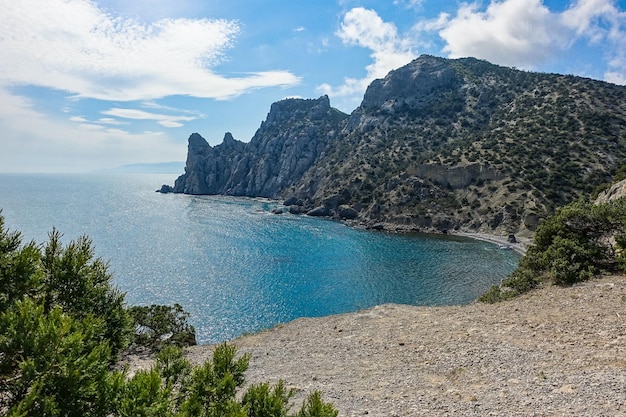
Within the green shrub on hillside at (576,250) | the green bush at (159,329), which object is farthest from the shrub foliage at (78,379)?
the green shrub on hillside at (576,250)

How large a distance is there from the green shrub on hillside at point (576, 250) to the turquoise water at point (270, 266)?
23701mm

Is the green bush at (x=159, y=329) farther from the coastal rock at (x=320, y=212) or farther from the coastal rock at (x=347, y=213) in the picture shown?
the coastal rock at (x=320, y=212)

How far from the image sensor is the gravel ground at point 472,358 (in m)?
13.7

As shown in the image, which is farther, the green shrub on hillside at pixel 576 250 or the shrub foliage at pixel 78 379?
the green shrub on hillside at pixel 576 250

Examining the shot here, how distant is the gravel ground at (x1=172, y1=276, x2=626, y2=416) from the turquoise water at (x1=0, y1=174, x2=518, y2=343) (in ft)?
85.2

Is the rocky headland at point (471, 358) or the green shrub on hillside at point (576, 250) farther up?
the green shrub on hillside at point (576, 250)

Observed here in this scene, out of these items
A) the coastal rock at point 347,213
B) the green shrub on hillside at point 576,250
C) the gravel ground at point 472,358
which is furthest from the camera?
the coastal rock at point 347,213

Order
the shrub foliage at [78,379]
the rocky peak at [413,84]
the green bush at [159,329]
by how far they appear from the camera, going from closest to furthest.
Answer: the shrub foliage at [78,379] → the green bush at [159,329] → the rocky peak at [413,84]

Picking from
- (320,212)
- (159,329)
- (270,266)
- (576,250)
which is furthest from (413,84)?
(159,329)

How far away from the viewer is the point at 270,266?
7450cm

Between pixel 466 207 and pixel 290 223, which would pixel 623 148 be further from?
pixel 290 223

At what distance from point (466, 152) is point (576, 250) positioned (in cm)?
9947

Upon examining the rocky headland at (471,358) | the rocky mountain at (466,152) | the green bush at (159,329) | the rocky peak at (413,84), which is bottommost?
the green bush at (159,329)

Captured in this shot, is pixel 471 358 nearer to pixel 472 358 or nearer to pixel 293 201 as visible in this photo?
pixel 472 358
